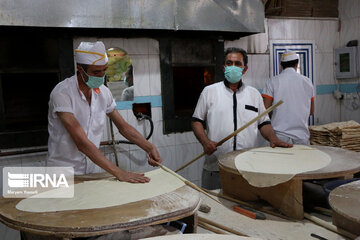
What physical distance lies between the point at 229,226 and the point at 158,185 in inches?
17.1

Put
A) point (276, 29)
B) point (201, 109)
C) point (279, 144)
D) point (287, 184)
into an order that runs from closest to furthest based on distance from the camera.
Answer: point (287, 184), point (279, 144), point (201, 109), point (276, 29)

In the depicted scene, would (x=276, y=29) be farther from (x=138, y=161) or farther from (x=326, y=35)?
(x=138, y=161)

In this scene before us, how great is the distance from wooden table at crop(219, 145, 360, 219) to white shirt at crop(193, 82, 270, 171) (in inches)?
19.2

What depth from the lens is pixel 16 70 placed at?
11.3 ft

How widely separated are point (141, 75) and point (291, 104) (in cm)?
176

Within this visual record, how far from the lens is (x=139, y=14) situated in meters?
3.30

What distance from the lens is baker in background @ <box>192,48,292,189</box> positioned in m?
2.81

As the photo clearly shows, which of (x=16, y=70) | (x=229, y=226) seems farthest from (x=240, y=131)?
(x=16, y=70)

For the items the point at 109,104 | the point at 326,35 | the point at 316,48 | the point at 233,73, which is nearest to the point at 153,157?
the point at 109,104

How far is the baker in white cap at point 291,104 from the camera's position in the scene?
11.1ft

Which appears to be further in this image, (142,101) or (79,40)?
(142,101)

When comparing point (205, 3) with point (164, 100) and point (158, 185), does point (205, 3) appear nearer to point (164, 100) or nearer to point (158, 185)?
point (164, 100)

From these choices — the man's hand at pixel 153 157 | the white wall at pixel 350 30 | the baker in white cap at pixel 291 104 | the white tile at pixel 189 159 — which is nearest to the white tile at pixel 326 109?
the white wall at pixel 350 30

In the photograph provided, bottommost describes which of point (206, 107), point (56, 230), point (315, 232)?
point (315, 232)
